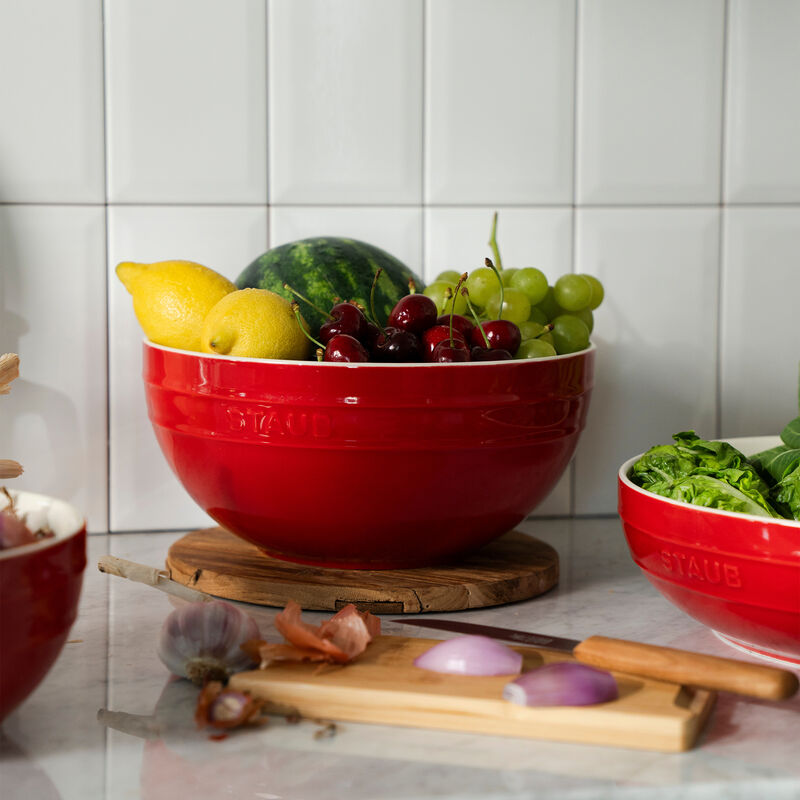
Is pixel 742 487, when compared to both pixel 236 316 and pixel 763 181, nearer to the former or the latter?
pixel 236 316

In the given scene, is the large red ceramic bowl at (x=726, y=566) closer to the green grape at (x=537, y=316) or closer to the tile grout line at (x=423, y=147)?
the green grape at (x=537, y=316)

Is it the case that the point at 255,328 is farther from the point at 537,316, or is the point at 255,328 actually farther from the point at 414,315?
the point at 537,316

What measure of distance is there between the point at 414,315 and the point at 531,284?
0.18 m

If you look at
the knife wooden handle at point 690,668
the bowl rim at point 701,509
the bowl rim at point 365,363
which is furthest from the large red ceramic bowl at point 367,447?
the knife wooden handle at point 690,668

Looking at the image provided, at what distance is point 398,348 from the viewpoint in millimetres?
844

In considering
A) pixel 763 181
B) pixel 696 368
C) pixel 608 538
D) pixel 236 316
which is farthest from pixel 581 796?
pixel 763 181

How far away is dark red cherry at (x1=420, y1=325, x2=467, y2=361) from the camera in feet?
2.81

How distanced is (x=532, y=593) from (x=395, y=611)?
5.6 inches

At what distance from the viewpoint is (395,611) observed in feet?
2.84

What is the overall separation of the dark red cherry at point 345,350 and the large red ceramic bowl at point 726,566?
0.23 meters

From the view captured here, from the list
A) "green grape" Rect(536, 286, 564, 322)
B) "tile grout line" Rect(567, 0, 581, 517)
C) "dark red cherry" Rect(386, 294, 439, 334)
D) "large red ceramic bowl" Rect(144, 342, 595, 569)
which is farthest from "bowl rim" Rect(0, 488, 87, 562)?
"tile grout line" Rect(567, 0, 581, 517)

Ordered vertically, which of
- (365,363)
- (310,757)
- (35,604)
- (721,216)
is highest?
(721,216)

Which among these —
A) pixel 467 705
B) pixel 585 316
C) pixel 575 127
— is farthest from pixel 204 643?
pixel 575 127

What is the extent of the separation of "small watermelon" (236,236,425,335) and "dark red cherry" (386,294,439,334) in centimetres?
8
